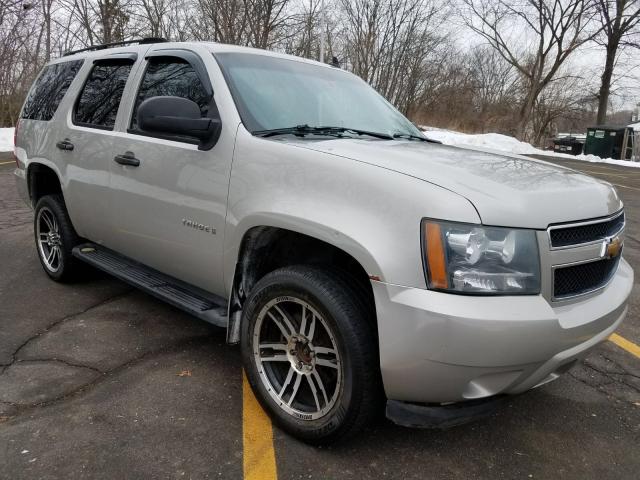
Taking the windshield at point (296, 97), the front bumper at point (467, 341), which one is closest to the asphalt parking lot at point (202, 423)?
the front bumper at point (467, 341)

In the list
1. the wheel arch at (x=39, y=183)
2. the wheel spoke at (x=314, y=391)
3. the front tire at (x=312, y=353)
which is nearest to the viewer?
the front tire at (x=312, y=353)

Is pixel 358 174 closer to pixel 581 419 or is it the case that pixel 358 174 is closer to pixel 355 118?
pixel 355 118

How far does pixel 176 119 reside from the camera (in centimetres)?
269

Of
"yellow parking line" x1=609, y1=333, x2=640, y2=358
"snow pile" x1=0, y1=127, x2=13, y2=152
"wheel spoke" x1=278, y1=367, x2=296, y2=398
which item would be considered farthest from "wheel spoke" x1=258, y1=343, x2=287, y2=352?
"snow pile" x1=0, y1=127, x2=13, y2=152

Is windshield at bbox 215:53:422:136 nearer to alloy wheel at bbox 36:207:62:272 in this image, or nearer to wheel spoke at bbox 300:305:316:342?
wheel spoke at bbox 300:305:316:342

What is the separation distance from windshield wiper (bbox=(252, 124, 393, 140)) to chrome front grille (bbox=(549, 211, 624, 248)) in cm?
135

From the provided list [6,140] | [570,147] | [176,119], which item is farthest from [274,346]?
[570,147]

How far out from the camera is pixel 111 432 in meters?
2.52

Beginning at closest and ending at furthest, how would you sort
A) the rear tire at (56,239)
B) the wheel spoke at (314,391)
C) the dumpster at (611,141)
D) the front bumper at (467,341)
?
the front bumper at (467,341)
the wheel spoke at (314,391)
the rear tire at (56,239)
the dumpster at (611,141)

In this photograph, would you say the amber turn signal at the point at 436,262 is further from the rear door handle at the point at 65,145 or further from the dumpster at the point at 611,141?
the dumpster at the point at 611,141

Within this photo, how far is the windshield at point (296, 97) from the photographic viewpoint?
9.55 ft

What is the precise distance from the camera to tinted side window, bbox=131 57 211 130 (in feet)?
10.1

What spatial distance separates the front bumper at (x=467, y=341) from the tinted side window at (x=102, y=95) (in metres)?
2.59

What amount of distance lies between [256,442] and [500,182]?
5.38 feet
